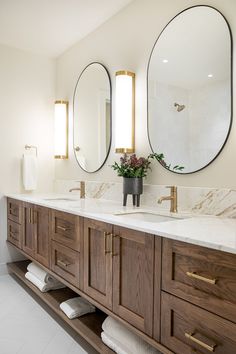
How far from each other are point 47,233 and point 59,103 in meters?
1.44

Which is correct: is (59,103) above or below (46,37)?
below

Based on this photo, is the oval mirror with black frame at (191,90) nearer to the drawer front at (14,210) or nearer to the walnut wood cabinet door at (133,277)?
the walnut wood cabinet door at (133,277)

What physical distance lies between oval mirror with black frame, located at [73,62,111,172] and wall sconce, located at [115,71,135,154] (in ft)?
0.88

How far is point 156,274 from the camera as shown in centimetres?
120

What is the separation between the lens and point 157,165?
1.98 meters

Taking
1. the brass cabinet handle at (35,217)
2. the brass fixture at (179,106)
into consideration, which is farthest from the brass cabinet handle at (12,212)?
the brass fixture at (179,106)

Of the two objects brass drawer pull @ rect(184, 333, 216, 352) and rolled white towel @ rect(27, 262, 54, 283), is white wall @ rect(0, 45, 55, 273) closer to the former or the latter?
rolled white towel @ rect(27, 262, 54, 283)

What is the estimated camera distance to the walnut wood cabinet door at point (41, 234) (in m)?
2.17

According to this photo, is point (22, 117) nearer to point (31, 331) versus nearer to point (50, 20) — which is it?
point (50, 20)

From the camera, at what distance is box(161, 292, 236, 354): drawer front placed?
955mm

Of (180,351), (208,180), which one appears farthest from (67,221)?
(180,351)

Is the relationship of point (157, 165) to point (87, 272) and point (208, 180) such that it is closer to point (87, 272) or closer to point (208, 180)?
point (208, 180)

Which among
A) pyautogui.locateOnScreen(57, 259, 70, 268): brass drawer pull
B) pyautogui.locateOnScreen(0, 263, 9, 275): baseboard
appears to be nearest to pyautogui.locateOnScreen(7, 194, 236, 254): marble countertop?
pyautogui.locateOnScreen(57, 259, 70, 268): brass drawer pull

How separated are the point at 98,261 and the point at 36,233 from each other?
94cm
